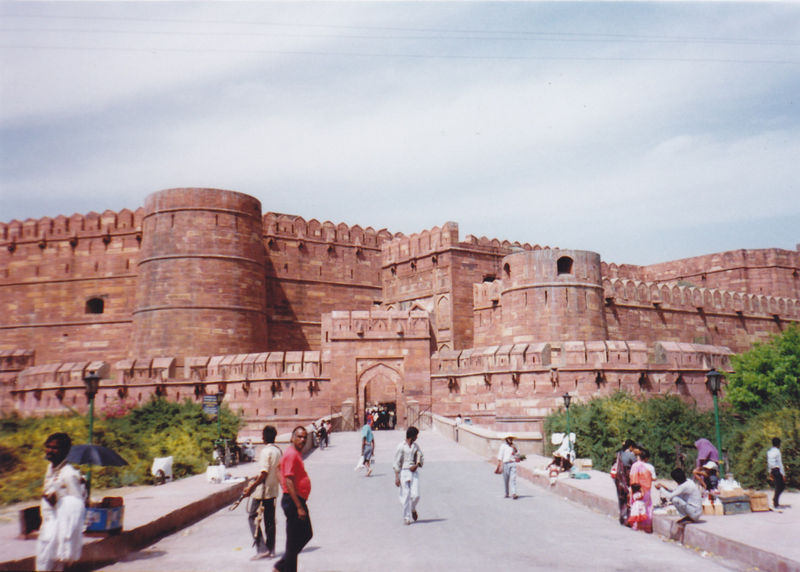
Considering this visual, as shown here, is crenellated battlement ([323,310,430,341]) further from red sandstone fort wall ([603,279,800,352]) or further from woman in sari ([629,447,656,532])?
woman in sari ([629,447,656,532])

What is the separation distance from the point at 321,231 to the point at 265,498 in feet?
83.2

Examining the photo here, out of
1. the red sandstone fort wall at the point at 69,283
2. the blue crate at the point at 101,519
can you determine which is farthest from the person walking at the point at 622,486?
the red sandstone fort wall at the point at 69,283

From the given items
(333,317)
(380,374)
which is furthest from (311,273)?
(380,374)

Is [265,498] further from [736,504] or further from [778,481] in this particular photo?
[778,481]

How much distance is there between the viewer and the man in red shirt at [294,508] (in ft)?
15.9

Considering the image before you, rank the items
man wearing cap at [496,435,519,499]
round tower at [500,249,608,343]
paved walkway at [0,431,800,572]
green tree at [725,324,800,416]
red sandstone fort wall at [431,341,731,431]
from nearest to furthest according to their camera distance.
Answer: paved walkway at [0,431,800,572]
man wearing cap at [496,435,519,499]
red sandstone fort wall at [431,341,731,431]
green tree at [725,324,800,416]
round tower at [500,249,608,343]

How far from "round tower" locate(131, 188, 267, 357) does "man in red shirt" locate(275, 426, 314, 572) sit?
20.8 m

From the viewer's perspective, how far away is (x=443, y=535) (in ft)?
22.3

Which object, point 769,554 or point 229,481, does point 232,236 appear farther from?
point 769,554

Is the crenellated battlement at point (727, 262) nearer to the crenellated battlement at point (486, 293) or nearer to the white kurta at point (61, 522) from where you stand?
the crenellated battlement at point (486, 293)

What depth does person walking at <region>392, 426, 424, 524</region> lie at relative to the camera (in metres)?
7.52

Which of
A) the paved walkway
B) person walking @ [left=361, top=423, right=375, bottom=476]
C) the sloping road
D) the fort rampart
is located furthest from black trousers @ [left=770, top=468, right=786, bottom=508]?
the fort rampart

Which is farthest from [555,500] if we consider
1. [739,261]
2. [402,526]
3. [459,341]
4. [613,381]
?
[739,261]

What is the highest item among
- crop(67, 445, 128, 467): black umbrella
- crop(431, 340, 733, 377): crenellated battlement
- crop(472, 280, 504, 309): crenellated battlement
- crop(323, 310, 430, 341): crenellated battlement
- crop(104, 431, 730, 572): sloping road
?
crop(472, 280, 504, 309): crenellated battlement
